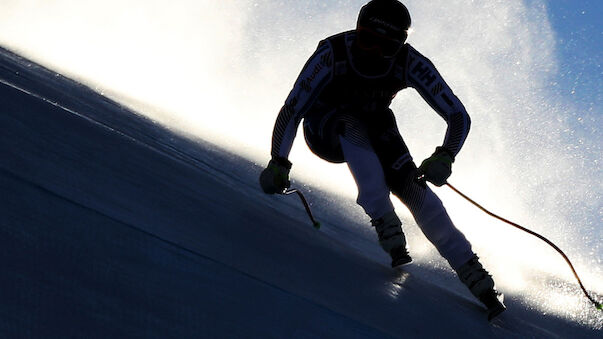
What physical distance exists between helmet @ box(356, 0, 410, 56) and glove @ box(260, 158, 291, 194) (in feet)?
3.02

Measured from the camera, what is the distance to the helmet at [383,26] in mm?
4715

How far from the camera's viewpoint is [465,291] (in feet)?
17.7

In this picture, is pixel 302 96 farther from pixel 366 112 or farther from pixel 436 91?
pixel 436 91

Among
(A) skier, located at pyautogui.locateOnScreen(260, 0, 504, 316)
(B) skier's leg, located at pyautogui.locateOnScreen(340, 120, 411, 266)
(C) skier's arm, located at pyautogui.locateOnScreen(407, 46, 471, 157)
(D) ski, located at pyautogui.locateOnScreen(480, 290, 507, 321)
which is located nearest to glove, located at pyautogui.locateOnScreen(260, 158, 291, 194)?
(A) skier, located at pyautogui.locateOnScreen(260, 0, 504, 316)

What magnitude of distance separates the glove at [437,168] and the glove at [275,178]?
34.6 inches

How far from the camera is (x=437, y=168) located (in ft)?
14.8

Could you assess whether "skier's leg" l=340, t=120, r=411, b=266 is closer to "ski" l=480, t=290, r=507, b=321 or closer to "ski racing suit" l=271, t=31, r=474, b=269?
"ski racing suit" l=271, t=31, r=474, b=269

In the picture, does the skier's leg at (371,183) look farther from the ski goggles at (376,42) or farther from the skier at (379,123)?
the ski goggles at (376,42)

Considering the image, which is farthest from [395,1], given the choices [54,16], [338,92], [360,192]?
[54,16]

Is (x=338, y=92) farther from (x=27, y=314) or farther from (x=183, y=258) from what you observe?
(x=27, y=314)

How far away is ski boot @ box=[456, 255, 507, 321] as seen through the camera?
415 centimetres

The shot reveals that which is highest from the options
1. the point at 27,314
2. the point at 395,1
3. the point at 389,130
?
the point at 395,1

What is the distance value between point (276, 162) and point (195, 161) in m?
1.39

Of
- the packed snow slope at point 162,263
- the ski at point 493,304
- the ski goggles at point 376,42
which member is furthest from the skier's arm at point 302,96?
the ski at point 493,304
